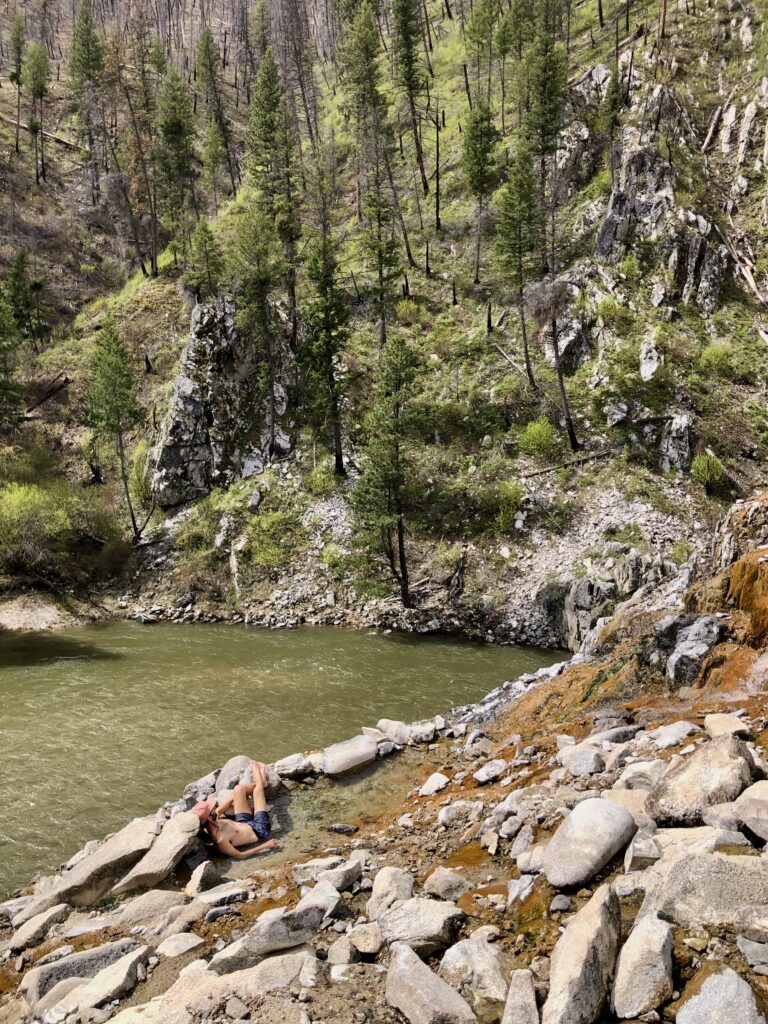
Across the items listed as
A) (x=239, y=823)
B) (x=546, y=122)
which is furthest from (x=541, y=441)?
(x=239, y=823)

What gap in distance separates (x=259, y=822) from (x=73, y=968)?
3683 mm

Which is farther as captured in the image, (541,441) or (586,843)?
(541,441)

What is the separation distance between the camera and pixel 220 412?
38.5 metres

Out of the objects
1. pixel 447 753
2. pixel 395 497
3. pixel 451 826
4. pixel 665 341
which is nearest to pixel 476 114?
pixel 665 341

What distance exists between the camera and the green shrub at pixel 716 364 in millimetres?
33094

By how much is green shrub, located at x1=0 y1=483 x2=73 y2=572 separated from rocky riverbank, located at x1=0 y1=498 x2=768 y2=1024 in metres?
24.7

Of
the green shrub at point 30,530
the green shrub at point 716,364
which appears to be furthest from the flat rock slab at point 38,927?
the green shrub at point 716,364

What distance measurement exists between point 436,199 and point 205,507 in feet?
110

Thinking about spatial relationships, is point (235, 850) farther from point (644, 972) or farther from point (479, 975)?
point (644, 972)

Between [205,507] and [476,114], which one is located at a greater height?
[476,114]

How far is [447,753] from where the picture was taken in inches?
493

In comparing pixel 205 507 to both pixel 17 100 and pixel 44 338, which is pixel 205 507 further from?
pixel 17 100

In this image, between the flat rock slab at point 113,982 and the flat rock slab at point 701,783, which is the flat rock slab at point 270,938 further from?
the flat rock slab at point 701,783

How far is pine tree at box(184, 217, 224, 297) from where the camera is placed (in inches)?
1635
